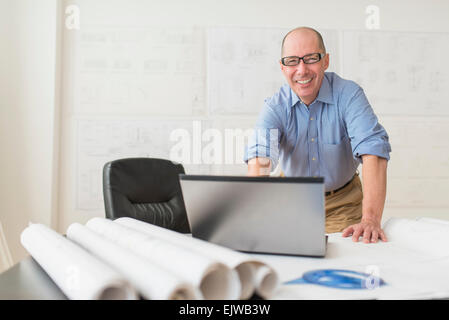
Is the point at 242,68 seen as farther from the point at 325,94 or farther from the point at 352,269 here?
the point at 352,269

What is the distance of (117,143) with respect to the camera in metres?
2.88

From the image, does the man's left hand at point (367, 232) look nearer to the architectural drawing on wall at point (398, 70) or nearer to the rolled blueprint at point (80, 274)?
the rolled blueprint at point (80, 274)

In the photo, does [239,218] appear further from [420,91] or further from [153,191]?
[420,91]

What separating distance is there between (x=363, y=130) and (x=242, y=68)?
165cm

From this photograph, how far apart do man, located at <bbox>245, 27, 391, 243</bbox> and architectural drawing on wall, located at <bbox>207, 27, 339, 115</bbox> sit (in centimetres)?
119

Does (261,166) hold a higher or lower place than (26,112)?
lower

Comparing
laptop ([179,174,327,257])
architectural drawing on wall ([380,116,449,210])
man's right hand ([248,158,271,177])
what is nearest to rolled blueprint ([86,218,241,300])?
laptop ([179,174,327,257])

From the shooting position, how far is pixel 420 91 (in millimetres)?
3074

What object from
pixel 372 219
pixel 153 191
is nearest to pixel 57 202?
pixel 153 191

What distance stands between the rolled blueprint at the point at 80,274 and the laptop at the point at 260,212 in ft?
0.91

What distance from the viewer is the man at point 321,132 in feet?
4.99

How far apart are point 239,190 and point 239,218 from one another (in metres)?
0.09

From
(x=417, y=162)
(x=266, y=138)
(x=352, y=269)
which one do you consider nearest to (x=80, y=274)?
(x=352, y=269)

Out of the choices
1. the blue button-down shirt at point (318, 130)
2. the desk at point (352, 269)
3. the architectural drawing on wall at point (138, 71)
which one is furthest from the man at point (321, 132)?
the architectural drawing on wall at point (138, 71)
